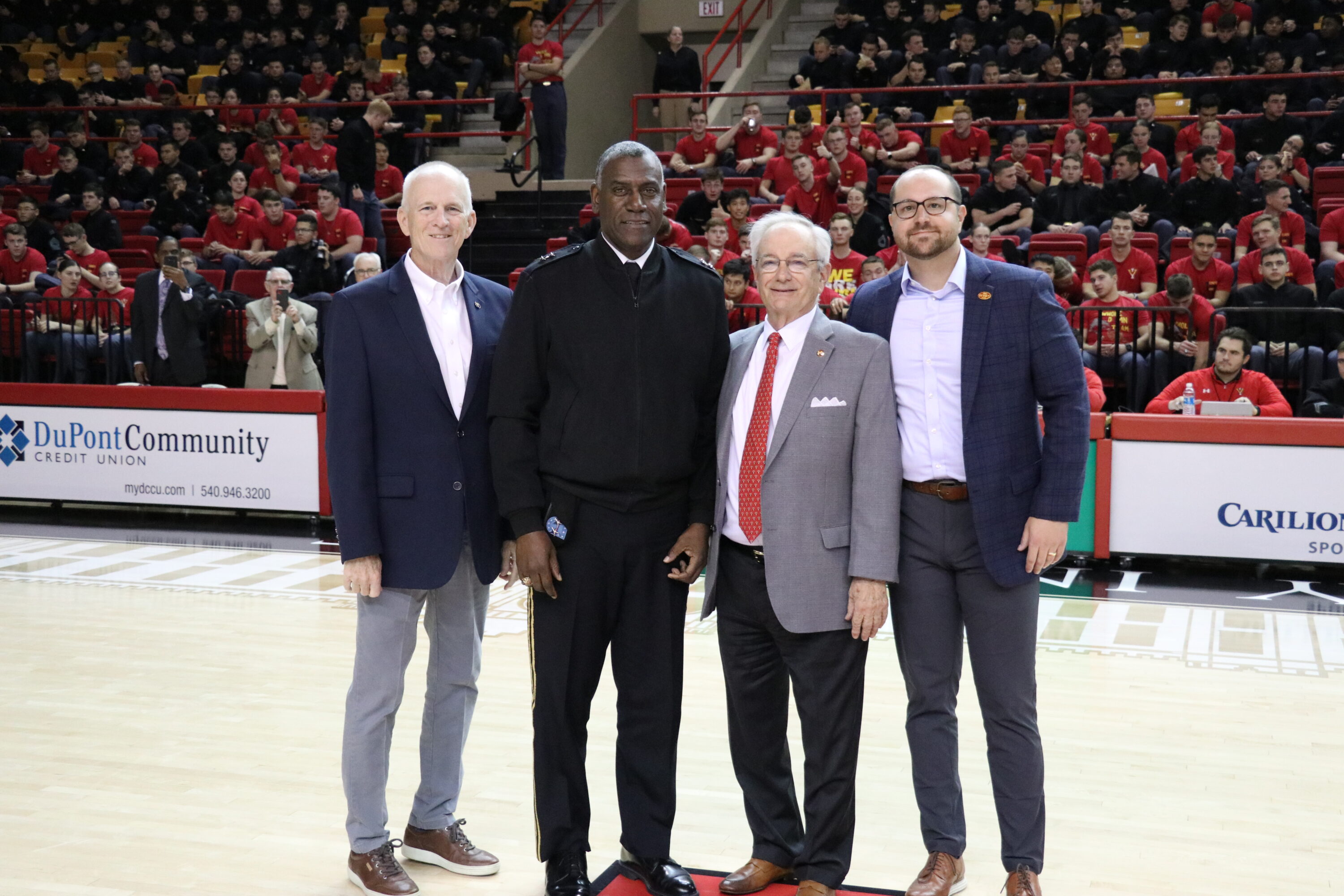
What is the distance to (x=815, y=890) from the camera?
307cm

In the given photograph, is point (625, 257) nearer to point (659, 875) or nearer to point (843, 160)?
point (659, 875)

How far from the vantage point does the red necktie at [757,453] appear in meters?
3.10

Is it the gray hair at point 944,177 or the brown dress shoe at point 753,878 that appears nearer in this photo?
the gray hair at point 944,177

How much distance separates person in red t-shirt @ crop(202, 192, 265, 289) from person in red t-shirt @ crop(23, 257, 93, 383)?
6.00 feet

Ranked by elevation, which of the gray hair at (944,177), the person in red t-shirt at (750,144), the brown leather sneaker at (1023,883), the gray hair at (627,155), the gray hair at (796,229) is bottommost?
the brown leather sneaker at (1023,883)

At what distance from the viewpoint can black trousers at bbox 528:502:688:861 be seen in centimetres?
314

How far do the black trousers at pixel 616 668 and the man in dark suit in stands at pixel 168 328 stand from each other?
7139 mm

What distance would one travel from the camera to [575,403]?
311cm

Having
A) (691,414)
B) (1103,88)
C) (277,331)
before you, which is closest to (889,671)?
(691,414)

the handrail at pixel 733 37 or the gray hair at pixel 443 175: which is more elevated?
the handrail at pixel 733 37

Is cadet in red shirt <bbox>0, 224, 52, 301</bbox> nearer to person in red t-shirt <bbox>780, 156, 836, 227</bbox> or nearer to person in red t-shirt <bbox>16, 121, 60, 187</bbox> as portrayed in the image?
person in red t-shirt <bbox>16, 121, 60, 187</bbox>

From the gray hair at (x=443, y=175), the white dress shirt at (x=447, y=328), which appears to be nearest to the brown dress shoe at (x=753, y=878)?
the white dress shirt at (x=447, y=328)

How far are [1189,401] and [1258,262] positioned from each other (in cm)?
218

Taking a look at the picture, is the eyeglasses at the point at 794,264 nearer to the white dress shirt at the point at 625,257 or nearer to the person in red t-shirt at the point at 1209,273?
the white dress shirt at the point at 625,257
